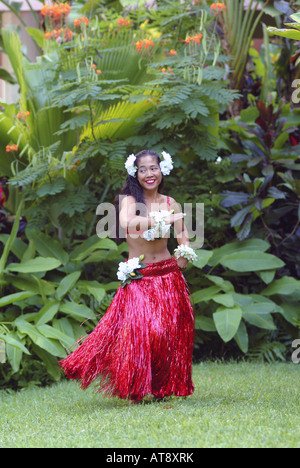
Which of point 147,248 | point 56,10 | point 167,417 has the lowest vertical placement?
point 167,417

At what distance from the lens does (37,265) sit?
4836 millimetres

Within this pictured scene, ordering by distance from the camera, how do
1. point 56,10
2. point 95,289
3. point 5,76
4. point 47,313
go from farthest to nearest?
point 5,76 → point 56,10 → point 95,289 → point 47,313

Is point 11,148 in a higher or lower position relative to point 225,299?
higher

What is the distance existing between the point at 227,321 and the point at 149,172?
1.62m

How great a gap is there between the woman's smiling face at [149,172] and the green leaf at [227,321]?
59.2 inches

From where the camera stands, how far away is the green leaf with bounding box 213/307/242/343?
460 centimetres

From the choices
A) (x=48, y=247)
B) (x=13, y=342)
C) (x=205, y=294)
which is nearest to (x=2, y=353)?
(x=13, y=342)

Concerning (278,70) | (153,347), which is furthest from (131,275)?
(278,70)

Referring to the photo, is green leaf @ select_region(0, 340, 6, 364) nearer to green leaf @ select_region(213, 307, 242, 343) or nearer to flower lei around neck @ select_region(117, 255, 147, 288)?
flower lei around neck @ select_region(117, 255, 147, 288)

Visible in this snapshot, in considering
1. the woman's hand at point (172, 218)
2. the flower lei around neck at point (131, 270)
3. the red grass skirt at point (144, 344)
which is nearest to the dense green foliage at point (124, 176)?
the red grass skirt at point (144, 344)

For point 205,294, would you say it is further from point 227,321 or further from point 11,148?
point 11,148

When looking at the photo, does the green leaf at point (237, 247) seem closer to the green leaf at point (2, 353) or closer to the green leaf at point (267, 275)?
the green leaf at point (267, 275)

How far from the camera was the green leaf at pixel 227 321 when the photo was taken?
460 centimetres

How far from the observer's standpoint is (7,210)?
5523mm
